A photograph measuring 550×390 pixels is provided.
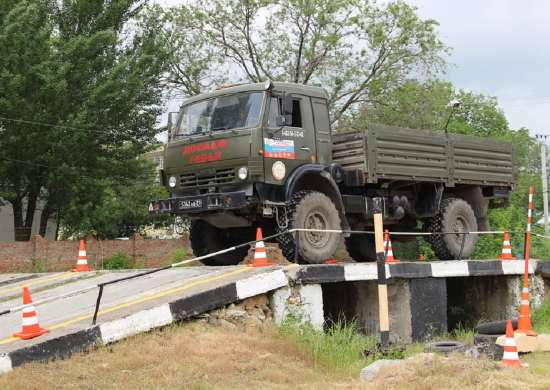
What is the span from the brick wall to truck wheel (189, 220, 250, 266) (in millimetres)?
6920

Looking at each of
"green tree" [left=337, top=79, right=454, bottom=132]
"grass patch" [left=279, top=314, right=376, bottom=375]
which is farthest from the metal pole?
"green tree" [left=337, top=79, right=454, bottom=132]

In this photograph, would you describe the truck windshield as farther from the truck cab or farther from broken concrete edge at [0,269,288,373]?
broken concrete edge at [0,269,288,373]

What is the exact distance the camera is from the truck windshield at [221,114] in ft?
35.2

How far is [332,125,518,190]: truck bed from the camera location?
11.8 m

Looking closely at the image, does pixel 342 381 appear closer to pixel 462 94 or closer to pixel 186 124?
pixel 186 124

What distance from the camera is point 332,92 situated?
30016 mm

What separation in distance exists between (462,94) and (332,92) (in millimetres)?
19971

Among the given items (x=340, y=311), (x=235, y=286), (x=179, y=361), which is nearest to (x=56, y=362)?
(x=179, y=361)

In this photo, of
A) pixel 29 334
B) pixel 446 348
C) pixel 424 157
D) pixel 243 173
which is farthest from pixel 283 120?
pixel 29 334

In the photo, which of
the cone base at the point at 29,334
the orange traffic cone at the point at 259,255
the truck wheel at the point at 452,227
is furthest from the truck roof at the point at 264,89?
the cone base at the point at 29,334

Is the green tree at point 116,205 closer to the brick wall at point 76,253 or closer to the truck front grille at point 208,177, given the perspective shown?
the brick wall at point 76,253

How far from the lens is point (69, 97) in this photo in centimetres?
2247

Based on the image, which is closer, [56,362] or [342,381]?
[56,362]

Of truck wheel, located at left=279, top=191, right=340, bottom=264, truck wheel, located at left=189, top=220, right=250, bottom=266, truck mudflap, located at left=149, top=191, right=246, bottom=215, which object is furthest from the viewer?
truck wheel, located at left=189, top=220, right=250, bottom=266
